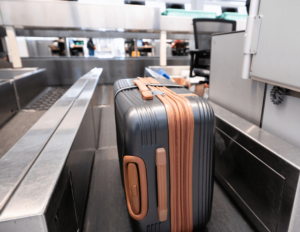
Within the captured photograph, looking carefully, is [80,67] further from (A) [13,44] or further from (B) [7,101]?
(B) [7,101]

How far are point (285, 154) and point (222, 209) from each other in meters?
0.34

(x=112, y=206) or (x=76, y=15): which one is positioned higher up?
(x=76, y=15)

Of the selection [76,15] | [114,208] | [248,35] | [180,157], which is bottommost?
[114,208]

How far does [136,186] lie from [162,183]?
0.24 feet

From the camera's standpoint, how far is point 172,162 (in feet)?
1.77

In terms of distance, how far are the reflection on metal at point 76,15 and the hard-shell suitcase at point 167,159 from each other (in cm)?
282

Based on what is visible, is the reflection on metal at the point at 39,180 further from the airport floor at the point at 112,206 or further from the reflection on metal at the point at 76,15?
the reflection on metal at the point at 76,15

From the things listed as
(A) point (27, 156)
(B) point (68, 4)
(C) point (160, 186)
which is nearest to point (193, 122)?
(C) point (160, 186)

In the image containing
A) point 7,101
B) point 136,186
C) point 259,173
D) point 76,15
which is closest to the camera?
point 136,186

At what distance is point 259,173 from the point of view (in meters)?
0.65

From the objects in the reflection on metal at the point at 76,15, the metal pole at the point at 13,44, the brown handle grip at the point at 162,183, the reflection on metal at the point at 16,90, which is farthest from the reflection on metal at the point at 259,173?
the metal pole at the point at 13,44

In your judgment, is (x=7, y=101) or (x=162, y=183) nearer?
(x=162, y=183)

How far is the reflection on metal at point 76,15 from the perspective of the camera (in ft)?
9.20

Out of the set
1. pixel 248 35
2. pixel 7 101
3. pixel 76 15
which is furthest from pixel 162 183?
pixel 76 15
